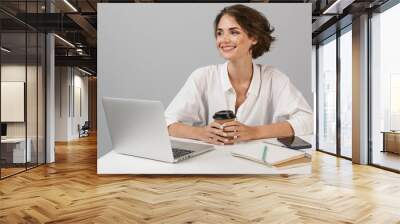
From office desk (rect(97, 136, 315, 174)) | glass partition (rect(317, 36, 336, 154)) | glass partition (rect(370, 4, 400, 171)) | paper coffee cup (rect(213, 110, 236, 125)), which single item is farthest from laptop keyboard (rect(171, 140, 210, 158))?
glass partition (rect(317, 36, 336, 154))

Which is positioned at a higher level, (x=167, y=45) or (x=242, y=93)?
(x=167, y=45)

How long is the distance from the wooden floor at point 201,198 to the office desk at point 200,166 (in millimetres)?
158

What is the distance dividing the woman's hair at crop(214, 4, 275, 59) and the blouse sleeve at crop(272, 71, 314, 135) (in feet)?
1.49

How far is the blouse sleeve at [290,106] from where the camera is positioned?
5.92m

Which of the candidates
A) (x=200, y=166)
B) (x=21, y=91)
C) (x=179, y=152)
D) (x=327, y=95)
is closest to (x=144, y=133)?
(x=179, y=152)

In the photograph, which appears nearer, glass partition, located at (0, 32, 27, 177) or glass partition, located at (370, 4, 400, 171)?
glass partition, located at (0, 32, 27, 177)

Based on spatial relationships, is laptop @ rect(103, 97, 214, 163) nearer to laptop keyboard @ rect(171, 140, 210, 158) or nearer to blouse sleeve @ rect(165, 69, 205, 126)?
laptop keyboard @ rect(171, 140, 210, 158)

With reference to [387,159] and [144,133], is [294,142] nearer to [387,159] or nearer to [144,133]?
[144,133]

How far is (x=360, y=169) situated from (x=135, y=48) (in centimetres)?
442

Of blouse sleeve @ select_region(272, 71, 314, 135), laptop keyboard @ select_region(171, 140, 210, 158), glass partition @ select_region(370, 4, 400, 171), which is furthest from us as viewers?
glass partition @ select_region(370, 4, 400, 171)

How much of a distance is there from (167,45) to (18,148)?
310 cm

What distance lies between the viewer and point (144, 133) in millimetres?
4848

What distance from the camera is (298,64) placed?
6.11m

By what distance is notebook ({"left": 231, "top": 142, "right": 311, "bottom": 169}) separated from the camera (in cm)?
583
